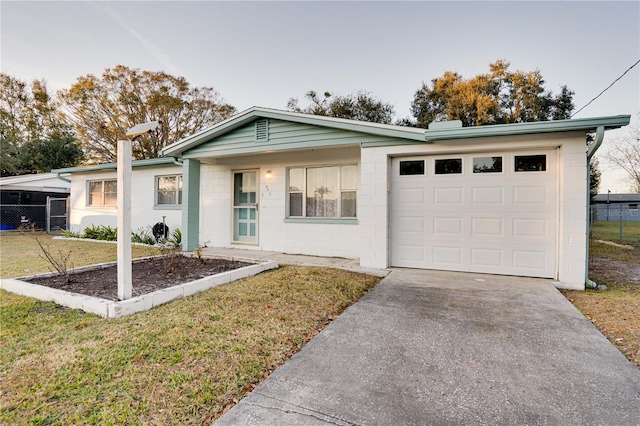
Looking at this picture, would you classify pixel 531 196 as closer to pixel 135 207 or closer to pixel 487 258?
pixel 487 258

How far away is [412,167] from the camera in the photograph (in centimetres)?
642

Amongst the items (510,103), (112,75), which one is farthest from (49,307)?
(510,103)

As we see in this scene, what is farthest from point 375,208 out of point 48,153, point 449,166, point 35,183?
point 48,153

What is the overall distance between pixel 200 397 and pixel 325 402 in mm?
840

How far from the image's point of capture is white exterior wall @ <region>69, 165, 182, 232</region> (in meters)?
10.3

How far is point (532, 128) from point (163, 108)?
20.6 metres

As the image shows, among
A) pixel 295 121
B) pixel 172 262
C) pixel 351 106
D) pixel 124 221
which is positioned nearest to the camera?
pixel 124 221

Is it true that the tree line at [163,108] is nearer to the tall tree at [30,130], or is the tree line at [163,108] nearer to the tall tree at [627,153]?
the tall tree at [30,130]

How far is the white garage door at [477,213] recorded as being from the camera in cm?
555

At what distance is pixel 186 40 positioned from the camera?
36.0 feet

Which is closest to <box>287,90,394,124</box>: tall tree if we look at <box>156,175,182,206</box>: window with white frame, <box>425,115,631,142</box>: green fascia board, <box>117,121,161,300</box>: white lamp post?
<box>156,175,182,206</box>: window with white frame

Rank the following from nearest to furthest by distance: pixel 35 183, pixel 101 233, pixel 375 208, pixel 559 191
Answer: pixel 559 191 → pixel 375 208 → pixel 101 233 → pixel 35 183

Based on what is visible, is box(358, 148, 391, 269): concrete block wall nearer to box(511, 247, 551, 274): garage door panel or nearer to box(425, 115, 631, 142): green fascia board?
box(425, 115, 631, 142): green fascia board

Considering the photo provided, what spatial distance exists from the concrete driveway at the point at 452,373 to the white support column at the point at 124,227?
97.7 inches
